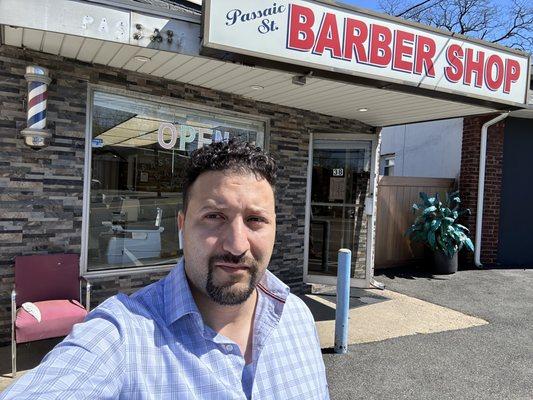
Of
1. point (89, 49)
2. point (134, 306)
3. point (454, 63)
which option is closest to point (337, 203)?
point (454, 63)

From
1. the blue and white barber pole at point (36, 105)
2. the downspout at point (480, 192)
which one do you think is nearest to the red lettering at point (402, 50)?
the blue and white barber pole at point (36, 105)

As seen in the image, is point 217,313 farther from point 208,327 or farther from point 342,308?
point 342,308

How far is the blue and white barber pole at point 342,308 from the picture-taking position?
430 cm

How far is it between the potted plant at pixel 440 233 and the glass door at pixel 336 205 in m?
1.71

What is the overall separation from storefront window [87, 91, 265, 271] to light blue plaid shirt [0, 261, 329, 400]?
12.3 ft

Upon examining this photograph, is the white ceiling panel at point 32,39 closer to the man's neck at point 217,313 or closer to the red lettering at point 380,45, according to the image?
the red lettering at point 380,45

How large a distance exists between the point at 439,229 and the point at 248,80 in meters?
5.26

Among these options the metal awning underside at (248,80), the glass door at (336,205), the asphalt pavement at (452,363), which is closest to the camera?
the asphalt pavement at (452,363)

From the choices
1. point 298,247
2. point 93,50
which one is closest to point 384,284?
point 298,247

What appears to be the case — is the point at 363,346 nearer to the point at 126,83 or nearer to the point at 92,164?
the point at 92,164

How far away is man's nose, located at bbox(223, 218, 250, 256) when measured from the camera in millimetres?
1260

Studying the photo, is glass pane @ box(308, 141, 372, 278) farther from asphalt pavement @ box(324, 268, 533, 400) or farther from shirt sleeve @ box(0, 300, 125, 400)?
shirt sleeve @ box(0, 300, 125, 400)

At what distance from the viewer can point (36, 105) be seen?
4016mm

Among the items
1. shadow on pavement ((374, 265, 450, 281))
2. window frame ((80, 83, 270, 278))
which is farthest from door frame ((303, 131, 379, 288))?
window frame ((80, 83, 270, 278))
